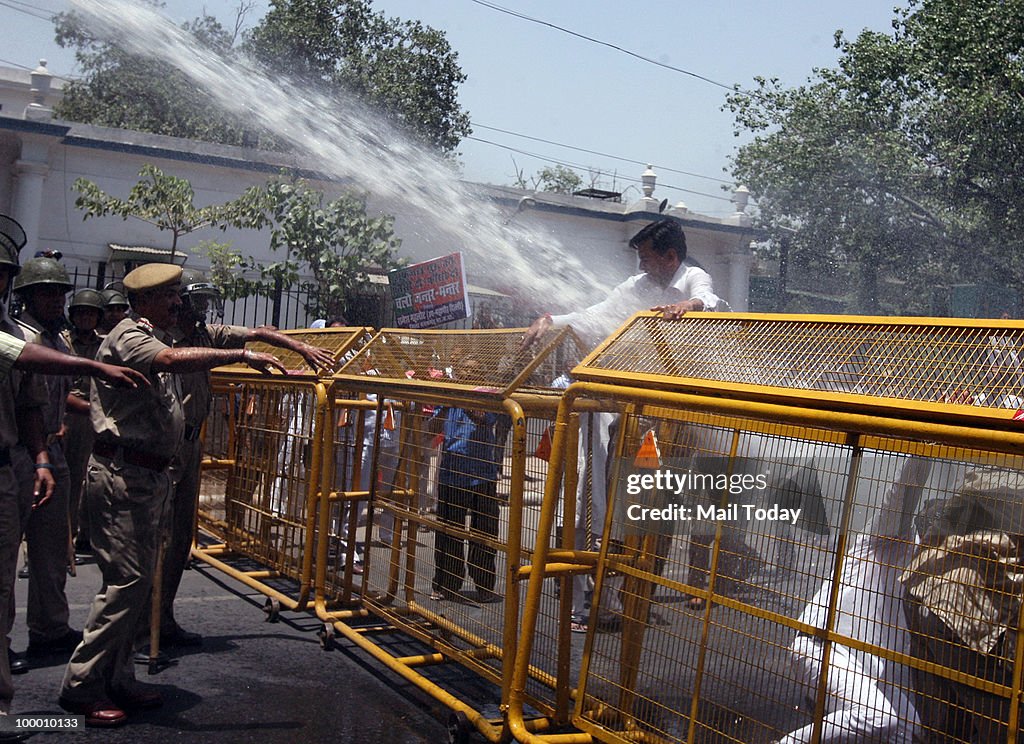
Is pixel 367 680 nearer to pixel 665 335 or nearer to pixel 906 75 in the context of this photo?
pixel 665 335

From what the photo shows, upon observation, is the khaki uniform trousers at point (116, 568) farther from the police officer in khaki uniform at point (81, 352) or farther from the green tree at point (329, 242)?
the green tree at point (329, 242)

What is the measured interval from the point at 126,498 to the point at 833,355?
123 inches

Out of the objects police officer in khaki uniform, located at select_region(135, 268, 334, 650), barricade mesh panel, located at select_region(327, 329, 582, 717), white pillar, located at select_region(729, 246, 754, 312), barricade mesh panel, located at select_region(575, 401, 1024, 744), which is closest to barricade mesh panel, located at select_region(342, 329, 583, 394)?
barricade mesh panel, located at select_region(327, 329, 582, 717)

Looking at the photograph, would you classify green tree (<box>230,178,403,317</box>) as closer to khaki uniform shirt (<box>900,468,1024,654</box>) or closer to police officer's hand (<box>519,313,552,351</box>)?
police officer's hand (<box>519,313,552,351</box>)

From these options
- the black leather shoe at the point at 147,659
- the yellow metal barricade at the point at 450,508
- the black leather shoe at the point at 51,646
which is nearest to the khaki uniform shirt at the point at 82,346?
the black leather shoe at the point at 51,646

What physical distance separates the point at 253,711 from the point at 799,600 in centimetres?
274

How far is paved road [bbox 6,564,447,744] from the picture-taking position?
435 cm

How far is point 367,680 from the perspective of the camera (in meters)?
5.07

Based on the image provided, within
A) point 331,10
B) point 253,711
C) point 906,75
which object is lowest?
point 253,711

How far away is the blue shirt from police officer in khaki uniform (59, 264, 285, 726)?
36.8 inches

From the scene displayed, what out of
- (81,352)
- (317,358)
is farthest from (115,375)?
(81,352)

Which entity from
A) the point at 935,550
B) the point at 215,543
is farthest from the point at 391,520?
the point at 935,550

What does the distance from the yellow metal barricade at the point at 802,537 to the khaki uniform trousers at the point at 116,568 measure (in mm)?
1801

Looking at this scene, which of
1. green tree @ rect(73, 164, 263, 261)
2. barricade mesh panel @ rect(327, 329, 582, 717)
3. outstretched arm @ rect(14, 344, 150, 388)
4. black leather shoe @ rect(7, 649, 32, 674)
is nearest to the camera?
outstretched arm @ rect(14, 344, 150, 388)
